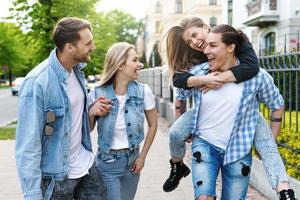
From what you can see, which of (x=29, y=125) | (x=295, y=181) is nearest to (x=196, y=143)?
(x=29, y=125)

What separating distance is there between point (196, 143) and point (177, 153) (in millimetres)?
267

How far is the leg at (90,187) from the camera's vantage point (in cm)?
336

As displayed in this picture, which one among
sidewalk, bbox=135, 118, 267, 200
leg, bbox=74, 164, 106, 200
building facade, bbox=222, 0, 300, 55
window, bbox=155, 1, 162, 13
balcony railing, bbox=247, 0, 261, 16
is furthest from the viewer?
window, bbox=155, 1, 162, 13

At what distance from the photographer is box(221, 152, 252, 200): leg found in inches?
128

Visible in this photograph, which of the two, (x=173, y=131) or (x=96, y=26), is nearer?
(x=173, y=131)

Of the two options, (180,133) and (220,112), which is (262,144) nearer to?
(220,112)

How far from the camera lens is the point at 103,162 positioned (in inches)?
142

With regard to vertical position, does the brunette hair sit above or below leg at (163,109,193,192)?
above

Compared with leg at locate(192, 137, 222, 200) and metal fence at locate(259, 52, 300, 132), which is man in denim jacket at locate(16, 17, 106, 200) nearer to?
leg at locate(192, 137, 222, 200)

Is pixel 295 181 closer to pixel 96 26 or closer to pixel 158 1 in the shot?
pixel 96 26

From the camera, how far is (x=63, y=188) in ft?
10.3

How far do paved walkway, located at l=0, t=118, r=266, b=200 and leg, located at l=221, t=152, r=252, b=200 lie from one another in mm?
2542

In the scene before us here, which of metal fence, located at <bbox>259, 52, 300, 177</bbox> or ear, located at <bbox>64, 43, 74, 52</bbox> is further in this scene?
metal fence, located at <bbox>259, 52, 300, 177</bbox>

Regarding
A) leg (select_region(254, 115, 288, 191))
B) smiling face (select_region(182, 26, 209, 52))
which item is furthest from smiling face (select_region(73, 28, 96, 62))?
leg (select_region(254, 115, 288, 191))
